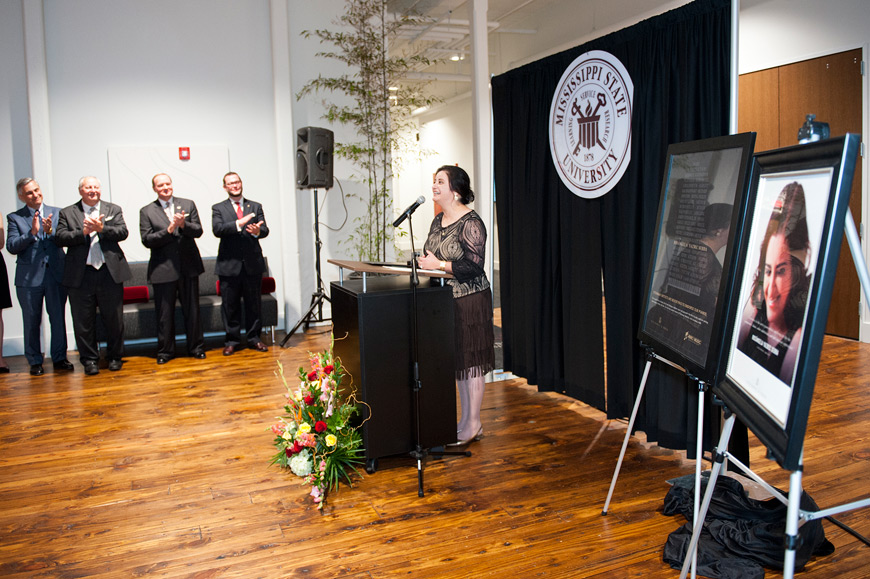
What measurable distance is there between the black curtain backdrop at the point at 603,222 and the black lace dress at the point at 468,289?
70 centimetres

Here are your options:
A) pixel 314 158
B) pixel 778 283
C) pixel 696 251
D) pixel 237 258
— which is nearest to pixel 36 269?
pixel 237 258

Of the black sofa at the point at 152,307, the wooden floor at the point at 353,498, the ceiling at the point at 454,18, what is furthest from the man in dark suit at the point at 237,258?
the ceiling at the point at 454,18

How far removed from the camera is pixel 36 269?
20.3 ft

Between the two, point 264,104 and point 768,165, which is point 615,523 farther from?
point 264,104

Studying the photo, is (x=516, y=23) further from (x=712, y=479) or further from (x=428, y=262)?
(x=712, y=479)

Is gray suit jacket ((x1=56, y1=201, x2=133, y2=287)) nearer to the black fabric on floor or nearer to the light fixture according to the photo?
the black fabric on floor

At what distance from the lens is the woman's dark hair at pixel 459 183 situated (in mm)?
3799

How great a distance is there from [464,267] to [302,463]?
1385 mm

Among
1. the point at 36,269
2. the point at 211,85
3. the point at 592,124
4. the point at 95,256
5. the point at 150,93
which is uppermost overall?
the point at 211,85

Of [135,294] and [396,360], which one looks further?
[135,294]

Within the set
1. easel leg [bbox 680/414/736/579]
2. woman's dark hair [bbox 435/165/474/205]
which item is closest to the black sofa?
woman's dark hair [bbox 435/165/474/205]

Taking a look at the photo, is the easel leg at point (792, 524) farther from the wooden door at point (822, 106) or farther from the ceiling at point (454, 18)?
the ceiling at point (454, 18)

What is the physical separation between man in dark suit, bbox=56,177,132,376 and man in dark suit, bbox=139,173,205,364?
0.82 ft

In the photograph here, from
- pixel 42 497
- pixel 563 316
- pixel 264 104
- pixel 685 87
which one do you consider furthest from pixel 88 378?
pixel 685 87
